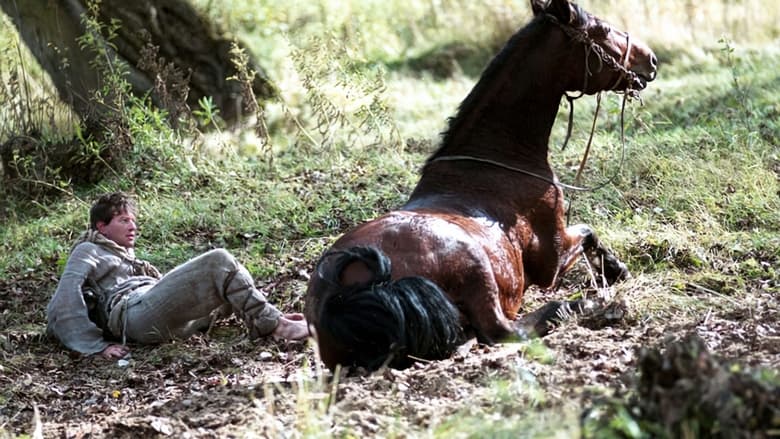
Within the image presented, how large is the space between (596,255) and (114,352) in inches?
128

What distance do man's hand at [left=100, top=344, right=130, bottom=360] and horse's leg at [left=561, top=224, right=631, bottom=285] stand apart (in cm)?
289

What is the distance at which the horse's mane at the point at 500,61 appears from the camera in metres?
6.41

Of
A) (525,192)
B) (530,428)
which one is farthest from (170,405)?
(525,192)

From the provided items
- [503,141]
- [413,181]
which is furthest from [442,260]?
[413,181]

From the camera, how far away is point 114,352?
21.3 feet

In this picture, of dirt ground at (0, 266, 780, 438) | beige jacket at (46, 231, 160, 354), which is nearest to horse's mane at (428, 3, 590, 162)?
dirt ground at (0, 266, 780, 438)

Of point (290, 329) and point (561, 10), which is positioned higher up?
point (561, 10)

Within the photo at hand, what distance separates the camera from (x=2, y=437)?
4352 mm

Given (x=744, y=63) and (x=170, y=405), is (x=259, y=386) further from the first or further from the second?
(x=744, y=63)

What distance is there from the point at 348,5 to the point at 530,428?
1589cm

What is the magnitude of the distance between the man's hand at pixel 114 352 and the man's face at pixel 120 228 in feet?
2.35

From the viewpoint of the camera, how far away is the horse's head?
636cm

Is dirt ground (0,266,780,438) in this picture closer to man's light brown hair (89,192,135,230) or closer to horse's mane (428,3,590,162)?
man's light brown hair (89,192,135,230)

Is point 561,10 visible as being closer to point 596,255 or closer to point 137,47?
point 596,255
